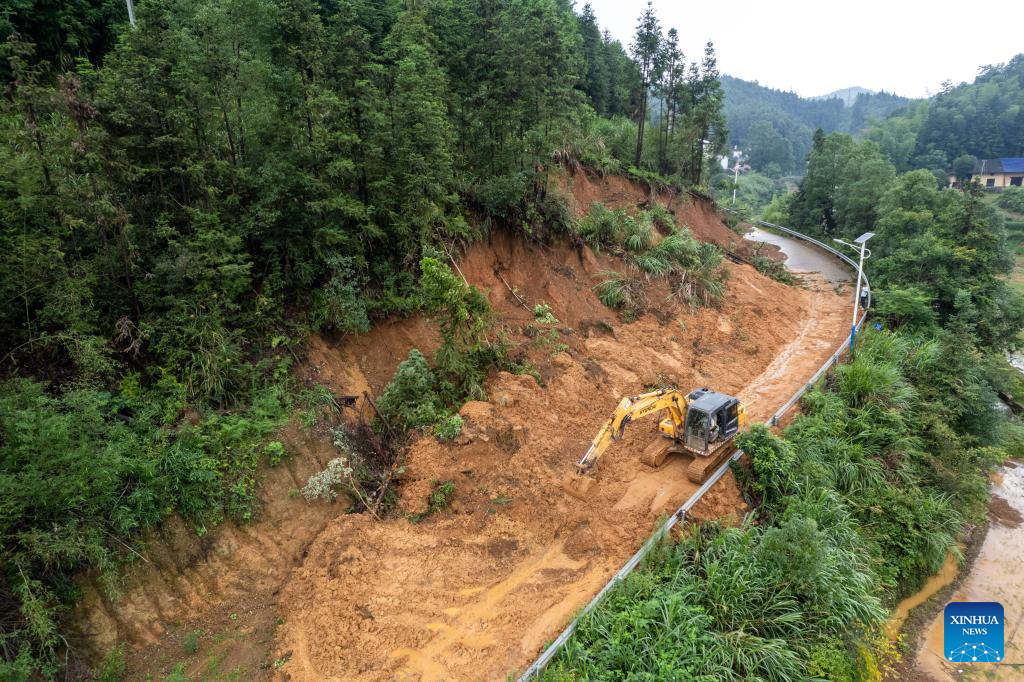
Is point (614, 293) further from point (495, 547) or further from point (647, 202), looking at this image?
point (495, 547)

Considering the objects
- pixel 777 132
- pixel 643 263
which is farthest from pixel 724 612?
pixel 777 132

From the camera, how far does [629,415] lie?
39.8 ft

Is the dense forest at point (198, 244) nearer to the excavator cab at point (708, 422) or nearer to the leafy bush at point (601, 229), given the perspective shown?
the leafy bush at point (601, 229)

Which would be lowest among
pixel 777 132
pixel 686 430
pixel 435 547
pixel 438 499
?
pixel 435 547

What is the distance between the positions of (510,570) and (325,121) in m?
12.0

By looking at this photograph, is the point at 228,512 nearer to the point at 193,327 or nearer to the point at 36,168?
the point at 193,327

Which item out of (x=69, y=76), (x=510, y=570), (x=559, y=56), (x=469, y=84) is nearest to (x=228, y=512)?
(x=510, y=570)

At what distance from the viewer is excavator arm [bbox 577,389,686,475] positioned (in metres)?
12.0

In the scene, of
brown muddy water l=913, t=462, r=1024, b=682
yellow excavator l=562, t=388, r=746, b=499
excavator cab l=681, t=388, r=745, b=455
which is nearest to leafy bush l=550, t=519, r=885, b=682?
yellow excavator l=562, t=388, r=746, b=499

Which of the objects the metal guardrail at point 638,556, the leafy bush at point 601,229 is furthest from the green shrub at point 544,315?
the metal guardrail at point 638,556

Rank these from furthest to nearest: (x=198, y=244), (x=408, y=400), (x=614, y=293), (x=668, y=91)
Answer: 1. (x=668, y=91)
2. (x=614, y=293)
3. (x=408, y=400)
4. (x=198, y=244)

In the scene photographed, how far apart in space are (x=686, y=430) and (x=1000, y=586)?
12.0 meters

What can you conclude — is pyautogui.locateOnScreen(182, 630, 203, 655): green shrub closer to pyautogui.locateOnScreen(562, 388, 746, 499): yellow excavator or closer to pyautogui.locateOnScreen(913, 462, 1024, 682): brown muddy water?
pyautogui.locateOnScreen(562, 388, 746, 499): yellow excavator

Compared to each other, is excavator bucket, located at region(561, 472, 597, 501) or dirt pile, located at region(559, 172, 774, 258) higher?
dirt pile, located at region(559, 172, 774, 258)
